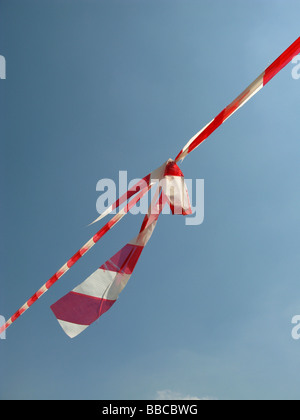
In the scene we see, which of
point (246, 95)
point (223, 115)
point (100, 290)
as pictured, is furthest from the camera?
point (100, 290)

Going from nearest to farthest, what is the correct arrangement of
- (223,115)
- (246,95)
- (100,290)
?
(246,95), (223,115), (100,290)

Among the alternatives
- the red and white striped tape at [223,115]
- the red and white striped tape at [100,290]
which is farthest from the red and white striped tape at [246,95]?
the red and white striped tape at [100,290]

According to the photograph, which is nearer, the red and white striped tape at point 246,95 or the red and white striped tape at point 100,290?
the red and white striped tape at point 246,95

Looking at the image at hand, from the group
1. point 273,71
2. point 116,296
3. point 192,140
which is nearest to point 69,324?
point 116,296

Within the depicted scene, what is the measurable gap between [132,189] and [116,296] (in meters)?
1.19

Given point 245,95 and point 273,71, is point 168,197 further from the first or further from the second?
point 273,71

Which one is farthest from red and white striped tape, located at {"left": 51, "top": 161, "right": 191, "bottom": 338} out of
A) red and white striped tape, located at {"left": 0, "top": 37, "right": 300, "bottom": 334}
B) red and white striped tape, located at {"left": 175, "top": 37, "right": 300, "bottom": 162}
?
red and white striped tape, located at {"left": 175, "top": 37, "right": 300, "bottom": 162}

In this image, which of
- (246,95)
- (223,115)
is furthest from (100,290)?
(246,95)

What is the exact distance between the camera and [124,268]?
380cm

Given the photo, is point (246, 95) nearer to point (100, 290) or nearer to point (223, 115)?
point (223, 115)

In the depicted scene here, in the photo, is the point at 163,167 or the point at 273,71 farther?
the point at 163,167

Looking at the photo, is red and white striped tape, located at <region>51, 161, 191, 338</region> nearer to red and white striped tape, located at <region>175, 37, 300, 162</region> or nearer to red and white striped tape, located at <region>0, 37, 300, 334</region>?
red and white striped tape, located at <region>0, 37, 300, 334</region>

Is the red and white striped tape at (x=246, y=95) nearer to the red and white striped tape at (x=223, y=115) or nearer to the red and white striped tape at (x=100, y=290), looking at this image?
the red and white striped tape at (x=223, y=115)

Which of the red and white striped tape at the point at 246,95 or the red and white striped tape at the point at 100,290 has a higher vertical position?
the red and white striped tape at the point at 246,95
